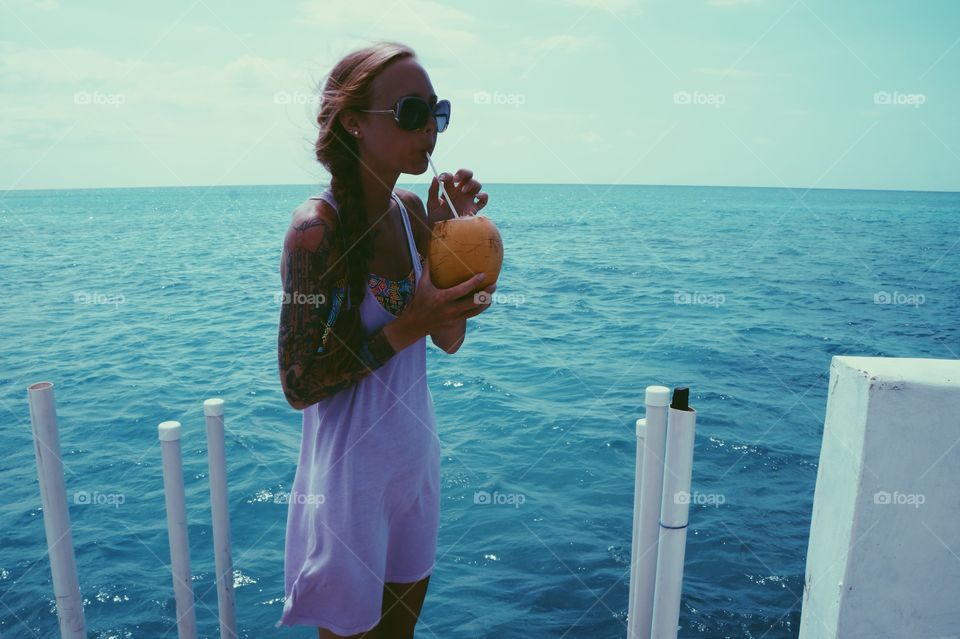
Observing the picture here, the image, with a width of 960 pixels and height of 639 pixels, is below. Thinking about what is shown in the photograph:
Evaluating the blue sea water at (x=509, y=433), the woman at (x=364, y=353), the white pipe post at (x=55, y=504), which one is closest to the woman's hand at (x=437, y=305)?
the woman at (x=364, y=353)

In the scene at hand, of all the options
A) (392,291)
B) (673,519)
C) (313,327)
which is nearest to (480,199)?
(392,291)

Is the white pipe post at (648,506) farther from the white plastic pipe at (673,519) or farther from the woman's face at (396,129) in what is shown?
the woman's face at (396,129)

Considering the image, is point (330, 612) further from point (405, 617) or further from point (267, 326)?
point (267, 326)

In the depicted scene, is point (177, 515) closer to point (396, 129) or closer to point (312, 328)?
point (312, 328)

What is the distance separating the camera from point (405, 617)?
2.05m

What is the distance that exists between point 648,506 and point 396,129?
1545mm

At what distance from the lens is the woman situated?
1.64m

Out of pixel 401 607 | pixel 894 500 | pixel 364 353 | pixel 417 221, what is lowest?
pixel 401 607

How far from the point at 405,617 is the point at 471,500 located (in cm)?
486

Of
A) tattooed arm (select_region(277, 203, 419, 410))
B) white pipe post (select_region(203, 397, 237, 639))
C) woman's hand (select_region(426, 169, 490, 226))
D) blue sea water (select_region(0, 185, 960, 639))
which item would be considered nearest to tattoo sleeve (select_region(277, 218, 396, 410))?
tattooed arm (select_region(277, 203, 419, 410))

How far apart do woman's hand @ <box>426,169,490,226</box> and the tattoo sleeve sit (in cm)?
58

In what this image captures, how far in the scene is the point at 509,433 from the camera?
27.9 feet

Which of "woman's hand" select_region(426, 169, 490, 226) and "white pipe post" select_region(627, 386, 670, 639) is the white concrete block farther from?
"woman's hand" select_region(426, 169, 490, 226)

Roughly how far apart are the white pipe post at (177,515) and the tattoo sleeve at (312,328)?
1.12 metres
